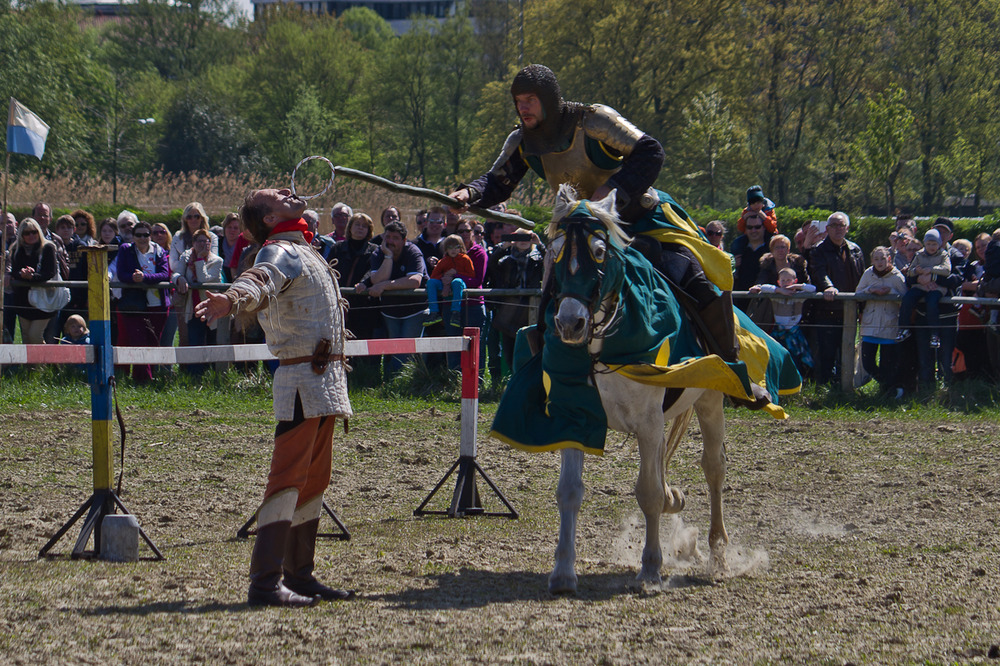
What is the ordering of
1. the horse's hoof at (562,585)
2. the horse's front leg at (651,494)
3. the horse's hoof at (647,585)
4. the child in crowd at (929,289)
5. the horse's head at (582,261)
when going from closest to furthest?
the horse's head at (582,261) → the horse's hoof at (562,585) → the horse's hoof at (647,585) → the horse's front leg at (651,494) → the child in crowd at (929,289)

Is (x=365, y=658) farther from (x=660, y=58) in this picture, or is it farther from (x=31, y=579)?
(x=660, y=58)

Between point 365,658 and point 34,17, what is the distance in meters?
50.9

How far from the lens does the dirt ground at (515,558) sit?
15.4 feet

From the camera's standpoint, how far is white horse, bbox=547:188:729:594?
5.50 meters

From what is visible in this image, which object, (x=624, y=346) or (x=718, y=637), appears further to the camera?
(x=624, y=346)

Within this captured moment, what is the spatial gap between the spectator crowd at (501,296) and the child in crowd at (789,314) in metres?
0.01

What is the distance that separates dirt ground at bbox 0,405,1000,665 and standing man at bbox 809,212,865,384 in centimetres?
165

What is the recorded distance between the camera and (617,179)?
618 cm

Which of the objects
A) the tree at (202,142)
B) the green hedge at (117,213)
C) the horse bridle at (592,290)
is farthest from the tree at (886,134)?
the horse bridle at (592,290)

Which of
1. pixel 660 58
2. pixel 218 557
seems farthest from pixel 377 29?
pixel 218 557

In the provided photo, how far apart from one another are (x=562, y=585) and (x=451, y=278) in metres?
7.37

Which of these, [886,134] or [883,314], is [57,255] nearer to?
[883,314]

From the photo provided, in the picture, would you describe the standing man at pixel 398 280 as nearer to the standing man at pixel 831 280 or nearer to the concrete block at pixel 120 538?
the standing man at pixel 831 280

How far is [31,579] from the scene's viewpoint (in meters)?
5.62
